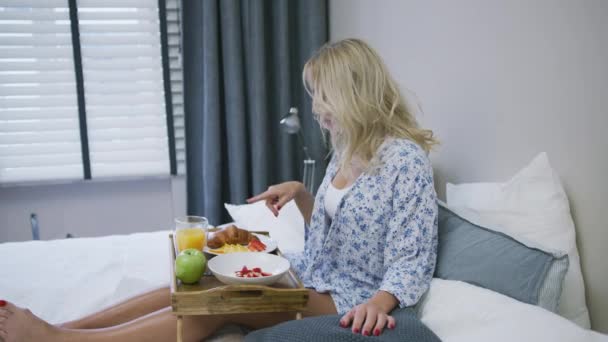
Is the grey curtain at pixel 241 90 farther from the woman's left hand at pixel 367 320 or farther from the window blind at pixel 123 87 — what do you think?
the woman's left hand at pixel 367 320

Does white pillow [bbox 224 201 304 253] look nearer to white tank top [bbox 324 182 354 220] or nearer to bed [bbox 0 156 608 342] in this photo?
bed [bbox 0 156 608 342]

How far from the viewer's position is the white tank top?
1.44 m

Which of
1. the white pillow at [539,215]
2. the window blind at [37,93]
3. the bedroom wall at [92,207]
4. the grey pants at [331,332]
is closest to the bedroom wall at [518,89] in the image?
the white pillow at [539,215]

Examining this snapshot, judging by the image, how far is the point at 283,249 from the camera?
1.89m

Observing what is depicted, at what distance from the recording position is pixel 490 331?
1.00m

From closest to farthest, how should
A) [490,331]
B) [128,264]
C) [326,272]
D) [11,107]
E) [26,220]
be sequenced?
[490,331], [326,272], [128,264], [11,107], [26,220]

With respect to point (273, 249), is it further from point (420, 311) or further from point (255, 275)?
point (420, 311)

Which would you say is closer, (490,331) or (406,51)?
(490,331)

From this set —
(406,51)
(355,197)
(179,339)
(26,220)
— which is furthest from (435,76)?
(26,220)

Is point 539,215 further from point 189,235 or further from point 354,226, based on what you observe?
point 189,235

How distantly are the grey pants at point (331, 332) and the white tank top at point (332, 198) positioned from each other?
15.9 inches

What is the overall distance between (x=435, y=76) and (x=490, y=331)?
1.12 meters

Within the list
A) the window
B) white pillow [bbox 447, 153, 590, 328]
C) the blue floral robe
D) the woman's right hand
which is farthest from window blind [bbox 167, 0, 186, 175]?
white pillow [bbox 447, 153, 590, 328]

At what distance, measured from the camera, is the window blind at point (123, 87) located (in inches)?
116
